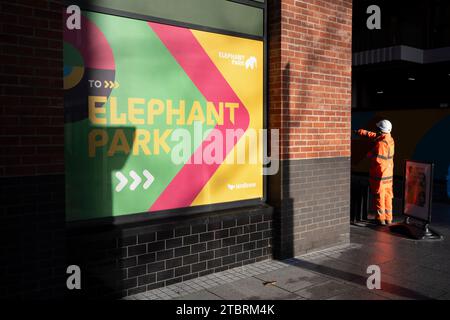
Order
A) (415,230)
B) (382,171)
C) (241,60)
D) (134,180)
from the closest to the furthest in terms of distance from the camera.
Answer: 1. (134,180)
2. (241,60)
3. (415,230)
4. (382,171)

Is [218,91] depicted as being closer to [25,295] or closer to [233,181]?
[233,181]

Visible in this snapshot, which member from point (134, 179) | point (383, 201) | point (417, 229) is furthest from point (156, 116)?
point (417, 229)

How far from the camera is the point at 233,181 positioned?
6.13 metres

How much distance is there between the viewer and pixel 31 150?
4.19 m

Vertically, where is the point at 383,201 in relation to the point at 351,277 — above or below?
above

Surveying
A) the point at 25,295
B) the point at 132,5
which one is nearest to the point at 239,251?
the point at 25,295

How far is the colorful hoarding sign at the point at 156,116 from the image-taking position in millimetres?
4723

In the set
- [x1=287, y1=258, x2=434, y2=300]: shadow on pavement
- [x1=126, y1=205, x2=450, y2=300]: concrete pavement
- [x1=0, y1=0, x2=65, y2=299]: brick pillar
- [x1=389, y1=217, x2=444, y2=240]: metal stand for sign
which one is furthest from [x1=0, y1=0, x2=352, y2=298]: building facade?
[x1=389, y1=217, x2=444, y2=240]: metal stand for sign

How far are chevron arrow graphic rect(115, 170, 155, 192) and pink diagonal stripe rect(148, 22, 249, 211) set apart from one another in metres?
0.24

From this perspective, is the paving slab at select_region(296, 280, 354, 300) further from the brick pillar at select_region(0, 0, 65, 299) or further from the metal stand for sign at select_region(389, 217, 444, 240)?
the metal stand for sign at select_region(389, 217, 444, 240)

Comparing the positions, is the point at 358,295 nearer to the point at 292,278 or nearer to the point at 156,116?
the point at 292,278

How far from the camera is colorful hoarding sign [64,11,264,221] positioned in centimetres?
472

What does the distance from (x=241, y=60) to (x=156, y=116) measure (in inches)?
61.9

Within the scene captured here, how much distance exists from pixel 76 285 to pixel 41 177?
1.18 meters
